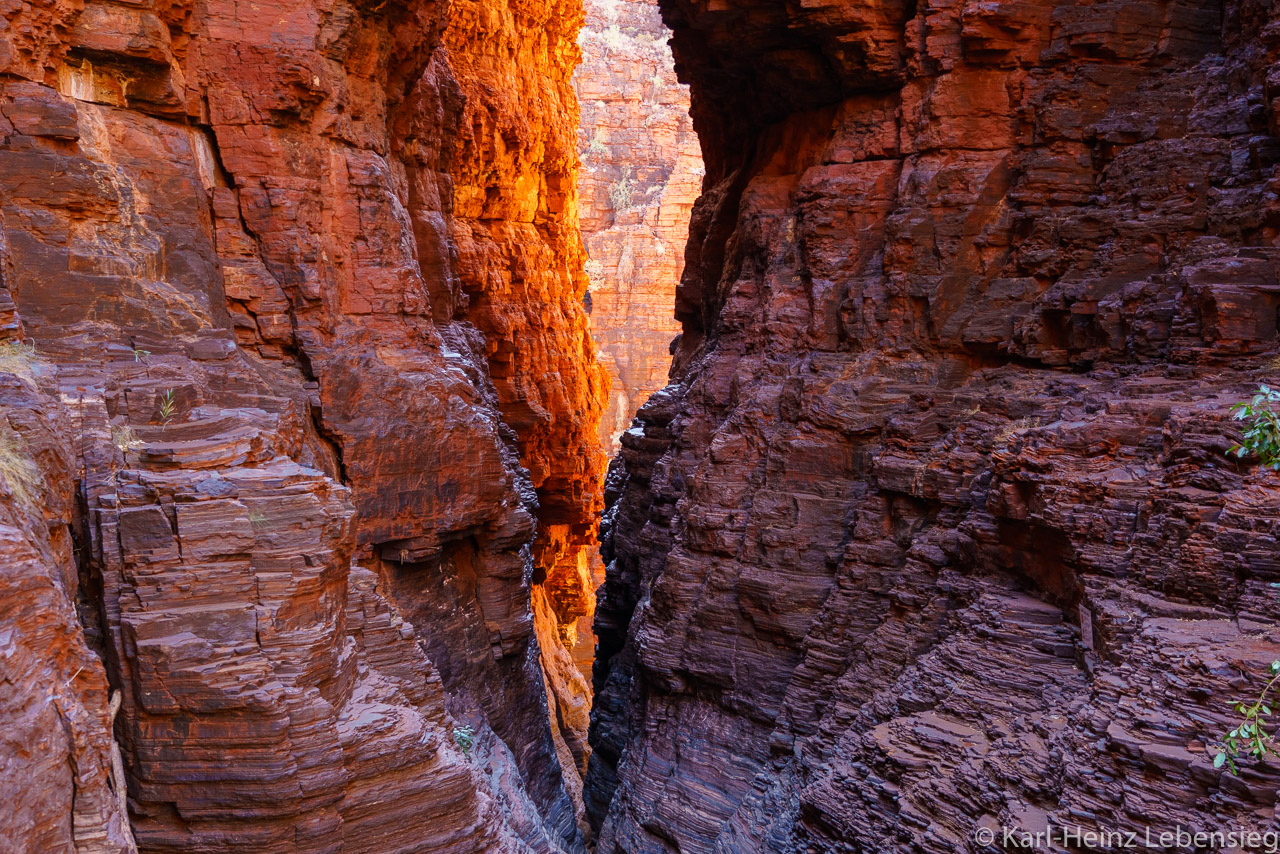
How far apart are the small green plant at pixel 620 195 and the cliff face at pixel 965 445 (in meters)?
39.5

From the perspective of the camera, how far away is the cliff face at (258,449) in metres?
8.84

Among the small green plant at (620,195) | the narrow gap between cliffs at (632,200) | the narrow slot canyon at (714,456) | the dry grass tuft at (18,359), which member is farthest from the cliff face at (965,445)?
the small green plant at (620,195)

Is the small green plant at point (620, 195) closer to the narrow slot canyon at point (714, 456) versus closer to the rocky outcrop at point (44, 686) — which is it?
the narrow slot canyon at point (714, 456)

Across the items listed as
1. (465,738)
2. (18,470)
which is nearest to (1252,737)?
(18,470)

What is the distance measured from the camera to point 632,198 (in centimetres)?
5941

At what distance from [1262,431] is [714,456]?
904cm

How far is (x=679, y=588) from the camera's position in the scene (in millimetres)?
16156

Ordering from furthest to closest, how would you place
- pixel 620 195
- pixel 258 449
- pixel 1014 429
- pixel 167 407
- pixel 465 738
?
pixel 620 195
pixel 465 738
pixel 1014 429
pixel 167 407
pixel 258 449

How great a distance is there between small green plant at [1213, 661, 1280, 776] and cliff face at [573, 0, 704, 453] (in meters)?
45.5

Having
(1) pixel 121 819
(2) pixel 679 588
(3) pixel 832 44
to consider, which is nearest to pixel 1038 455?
(2) pixel 679 588

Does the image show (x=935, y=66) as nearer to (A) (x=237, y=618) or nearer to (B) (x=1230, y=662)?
(B) (x=1230, y=662)

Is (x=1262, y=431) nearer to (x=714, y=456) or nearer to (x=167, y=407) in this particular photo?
(x=714, y=456)

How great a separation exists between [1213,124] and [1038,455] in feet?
17.9

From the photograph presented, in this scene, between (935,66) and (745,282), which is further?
(745,282)
